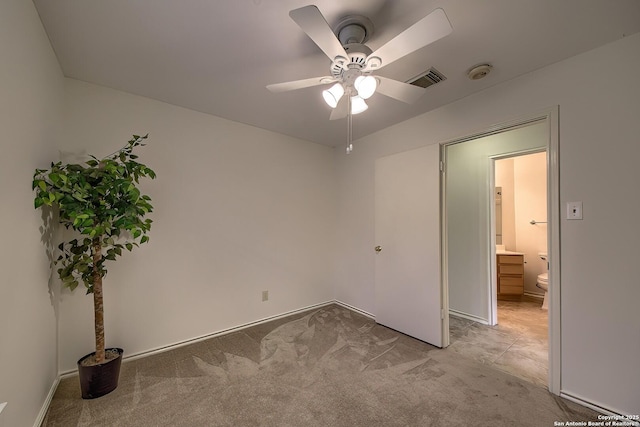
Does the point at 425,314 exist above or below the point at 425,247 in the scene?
below

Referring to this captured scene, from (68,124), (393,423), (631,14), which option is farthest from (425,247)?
(68,124)

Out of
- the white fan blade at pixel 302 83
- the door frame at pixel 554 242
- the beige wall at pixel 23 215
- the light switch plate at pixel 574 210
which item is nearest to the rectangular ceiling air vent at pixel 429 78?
the door frame at pixel 554 242

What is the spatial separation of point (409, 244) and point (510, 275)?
2419mm

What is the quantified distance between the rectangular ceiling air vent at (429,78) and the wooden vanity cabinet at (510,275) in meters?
3.25

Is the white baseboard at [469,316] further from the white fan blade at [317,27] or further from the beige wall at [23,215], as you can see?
the beige wall at [23,215]

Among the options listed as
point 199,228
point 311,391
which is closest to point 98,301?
point 199,228

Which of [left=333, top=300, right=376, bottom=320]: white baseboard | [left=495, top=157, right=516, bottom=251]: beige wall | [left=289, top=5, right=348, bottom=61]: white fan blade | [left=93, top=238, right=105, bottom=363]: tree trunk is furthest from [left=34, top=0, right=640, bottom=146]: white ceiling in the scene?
[left=495, top=157, right=516, bottom=251]: beige wall

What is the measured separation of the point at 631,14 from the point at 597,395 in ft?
7.61

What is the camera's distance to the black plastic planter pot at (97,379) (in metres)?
1.72

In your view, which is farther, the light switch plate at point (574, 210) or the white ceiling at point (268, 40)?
the light switch plate at point (574, 210)

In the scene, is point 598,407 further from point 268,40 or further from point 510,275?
point 268,40

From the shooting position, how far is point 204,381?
1.93 metres

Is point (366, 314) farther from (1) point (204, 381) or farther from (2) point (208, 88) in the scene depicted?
(2) point (208, 88)

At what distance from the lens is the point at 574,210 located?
1.74 metres
